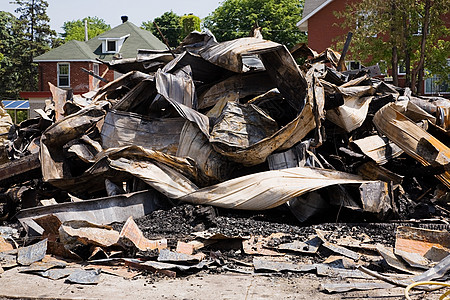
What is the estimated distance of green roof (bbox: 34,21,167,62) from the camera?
42.6 metres

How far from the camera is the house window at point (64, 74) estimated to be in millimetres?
42344

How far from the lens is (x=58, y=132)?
7.08 meters

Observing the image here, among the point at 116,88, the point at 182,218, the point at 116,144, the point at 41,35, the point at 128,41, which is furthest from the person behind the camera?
the point at 41,35

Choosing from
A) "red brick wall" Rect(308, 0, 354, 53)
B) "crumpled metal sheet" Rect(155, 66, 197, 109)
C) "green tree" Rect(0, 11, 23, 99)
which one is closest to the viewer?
"crumpled metal sheet" Rect(155, 66, 197, 109)

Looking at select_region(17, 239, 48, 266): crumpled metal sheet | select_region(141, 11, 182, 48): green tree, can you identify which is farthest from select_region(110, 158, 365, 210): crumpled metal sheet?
select_region(141, 11, 182, 48): green tree

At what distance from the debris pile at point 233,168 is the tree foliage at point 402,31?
1462 cm

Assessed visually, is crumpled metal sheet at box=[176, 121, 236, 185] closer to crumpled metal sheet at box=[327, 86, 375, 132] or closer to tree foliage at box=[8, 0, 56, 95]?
crumpled metal sheet at box=[327, 86, 375, 132]

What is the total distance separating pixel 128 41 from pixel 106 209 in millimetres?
41086

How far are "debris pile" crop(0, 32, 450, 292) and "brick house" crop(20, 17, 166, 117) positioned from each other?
3261 centimetres

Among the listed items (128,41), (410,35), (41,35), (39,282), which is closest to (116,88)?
(39,282)

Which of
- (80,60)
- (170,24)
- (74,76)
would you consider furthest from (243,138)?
(170,24)

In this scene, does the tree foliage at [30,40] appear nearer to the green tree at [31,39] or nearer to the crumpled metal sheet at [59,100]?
the green tree at [31,39]

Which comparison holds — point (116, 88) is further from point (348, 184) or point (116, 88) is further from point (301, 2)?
point (301, 2)

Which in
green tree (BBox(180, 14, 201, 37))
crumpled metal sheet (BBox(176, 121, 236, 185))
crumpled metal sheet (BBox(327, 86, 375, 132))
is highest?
green tree (BBox(180, 14, 201, 37))
